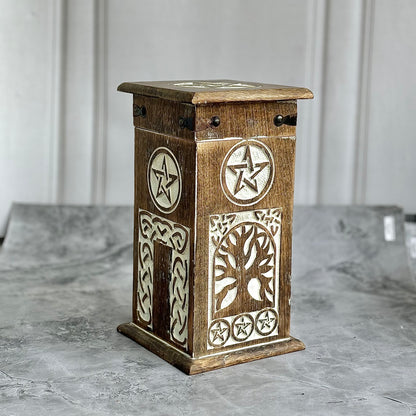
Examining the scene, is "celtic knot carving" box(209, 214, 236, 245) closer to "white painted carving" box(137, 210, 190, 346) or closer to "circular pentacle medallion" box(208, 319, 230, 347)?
"white painted carving" box(137, 210, 190, 346)

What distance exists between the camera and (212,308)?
223cm

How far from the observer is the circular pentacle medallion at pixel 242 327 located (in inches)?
89.7

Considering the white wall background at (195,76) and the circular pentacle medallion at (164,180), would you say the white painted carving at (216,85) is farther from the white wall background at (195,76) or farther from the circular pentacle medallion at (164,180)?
the white wall background at (195,76)

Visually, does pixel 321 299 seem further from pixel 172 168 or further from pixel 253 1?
pixel 253 1

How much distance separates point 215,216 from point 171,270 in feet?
0.71

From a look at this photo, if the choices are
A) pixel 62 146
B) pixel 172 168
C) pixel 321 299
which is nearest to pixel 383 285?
pixel 321 299

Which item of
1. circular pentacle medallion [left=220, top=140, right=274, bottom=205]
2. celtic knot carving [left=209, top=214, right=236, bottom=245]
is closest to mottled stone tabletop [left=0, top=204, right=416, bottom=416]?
celtic knot carving [left=209, top=214, right=236, bottom=245]

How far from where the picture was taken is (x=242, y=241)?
7.36 ft

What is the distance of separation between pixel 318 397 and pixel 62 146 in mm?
1999

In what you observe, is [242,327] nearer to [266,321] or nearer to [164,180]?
[266,321]

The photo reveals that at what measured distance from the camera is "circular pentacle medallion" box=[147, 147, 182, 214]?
Answer: 7.23 feet

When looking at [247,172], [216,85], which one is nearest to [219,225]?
[247,172]

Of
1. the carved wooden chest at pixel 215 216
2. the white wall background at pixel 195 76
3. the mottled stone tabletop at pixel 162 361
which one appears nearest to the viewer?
the mottled stone tabletop at pixel 162 361

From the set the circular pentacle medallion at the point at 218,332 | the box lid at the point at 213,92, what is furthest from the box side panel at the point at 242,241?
the box lid at the point at 213,92
